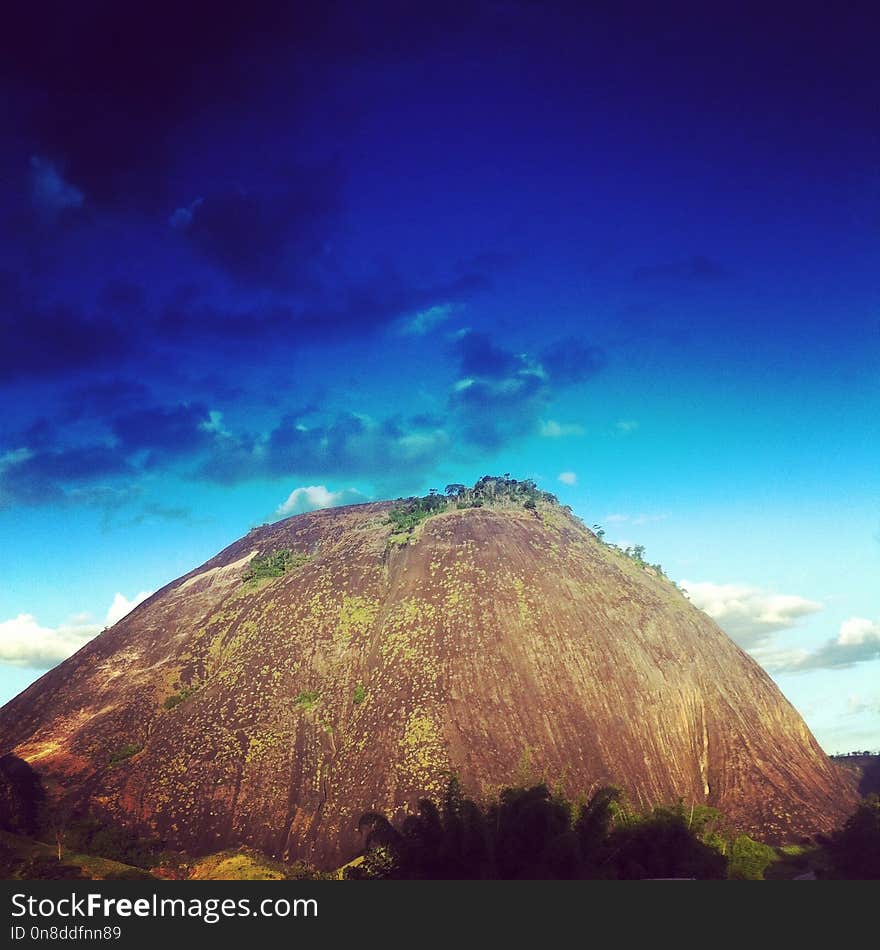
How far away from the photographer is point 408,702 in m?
49.3

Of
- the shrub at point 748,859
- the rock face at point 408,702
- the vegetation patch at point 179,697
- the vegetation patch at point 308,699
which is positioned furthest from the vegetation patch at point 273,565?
the shrub at point 748,859

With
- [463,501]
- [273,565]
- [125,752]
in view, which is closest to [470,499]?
[463,501]

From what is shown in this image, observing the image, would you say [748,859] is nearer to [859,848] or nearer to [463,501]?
[859,848]

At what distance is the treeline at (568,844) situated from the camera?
30.2m

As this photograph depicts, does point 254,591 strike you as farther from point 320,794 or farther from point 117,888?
point 117,888

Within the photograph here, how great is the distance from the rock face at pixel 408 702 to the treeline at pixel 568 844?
16.6 feet

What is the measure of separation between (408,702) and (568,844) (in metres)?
21.1

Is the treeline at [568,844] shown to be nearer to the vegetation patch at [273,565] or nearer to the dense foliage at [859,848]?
the dense foliage at [859,848]

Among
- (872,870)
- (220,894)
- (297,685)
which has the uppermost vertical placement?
(297,685)

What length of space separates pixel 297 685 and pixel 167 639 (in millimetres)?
17599

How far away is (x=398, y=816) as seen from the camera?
4197 cm

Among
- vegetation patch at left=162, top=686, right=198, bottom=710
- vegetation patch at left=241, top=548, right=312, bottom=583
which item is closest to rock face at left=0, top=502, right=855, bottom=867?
vegetation patch at left=162, top=686, right=198, bottom=710

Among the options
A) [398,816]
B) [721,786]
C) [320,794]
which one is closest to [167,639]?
[320,794]

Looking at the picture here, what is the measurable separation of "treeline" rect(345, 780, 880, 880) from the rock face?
5065 mm
